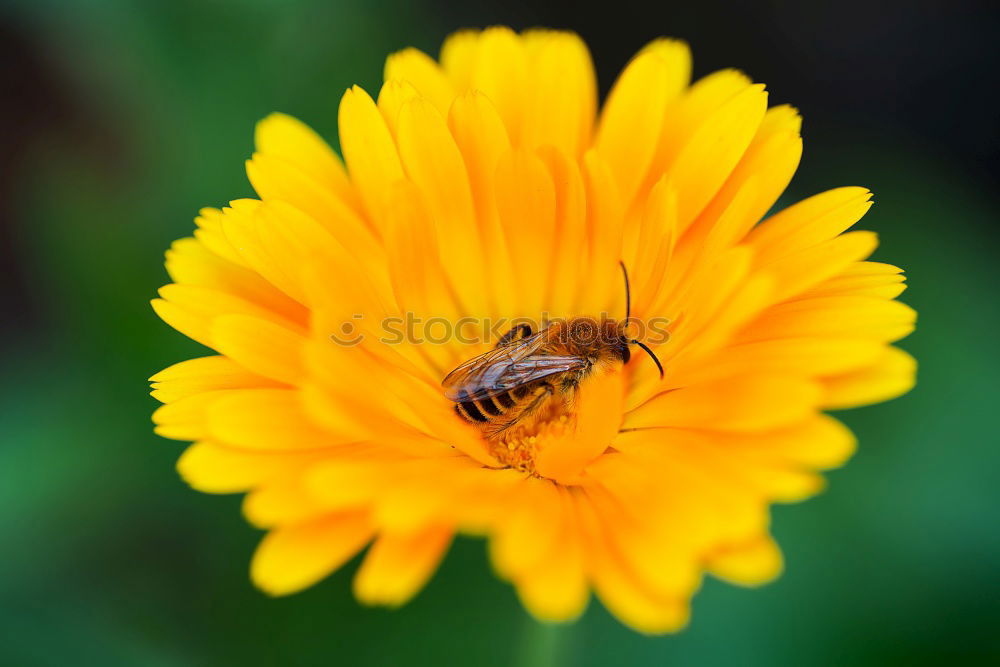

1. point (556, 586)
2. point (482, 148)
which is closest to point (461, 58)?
point (482, 148)

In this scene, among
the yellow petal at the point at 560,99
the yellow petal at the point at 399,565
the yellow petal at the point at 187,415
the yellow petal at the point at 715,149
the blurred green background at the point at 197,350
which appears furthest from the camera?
the blurred green background at the point at 197,350

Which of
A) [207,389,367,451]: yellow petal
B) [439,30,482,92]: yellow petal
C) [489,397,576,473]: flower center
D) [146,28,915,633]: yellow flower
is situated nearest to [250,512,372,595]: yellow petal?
[146,28,915,633]: yellow flower

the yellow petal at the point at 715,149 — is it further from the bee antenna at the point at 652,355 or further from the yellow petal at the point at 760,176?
the bee antenna at the point at 652,355

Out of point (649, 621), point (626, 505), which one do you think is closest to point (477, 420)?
point (626, 505)

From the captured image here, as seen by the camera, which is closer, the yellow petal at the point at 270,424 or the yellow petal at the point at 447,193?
the yellow petal at the point at 270,424

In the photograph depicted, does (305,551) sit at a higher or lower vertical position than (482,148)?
lower

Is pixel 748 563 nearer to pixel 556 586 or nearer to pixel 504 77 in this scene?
pixel 556 586

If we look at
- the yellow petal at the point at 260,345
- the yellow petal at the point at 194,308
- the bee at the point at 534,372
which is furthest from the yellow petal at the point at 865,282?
the yellow petal at the point at 194,308

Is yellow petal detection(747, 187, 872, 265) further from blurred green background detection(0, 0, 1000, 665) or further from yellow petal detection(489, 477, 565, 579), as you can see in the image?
blurred green background detection(0, 0, 1000, 665)
